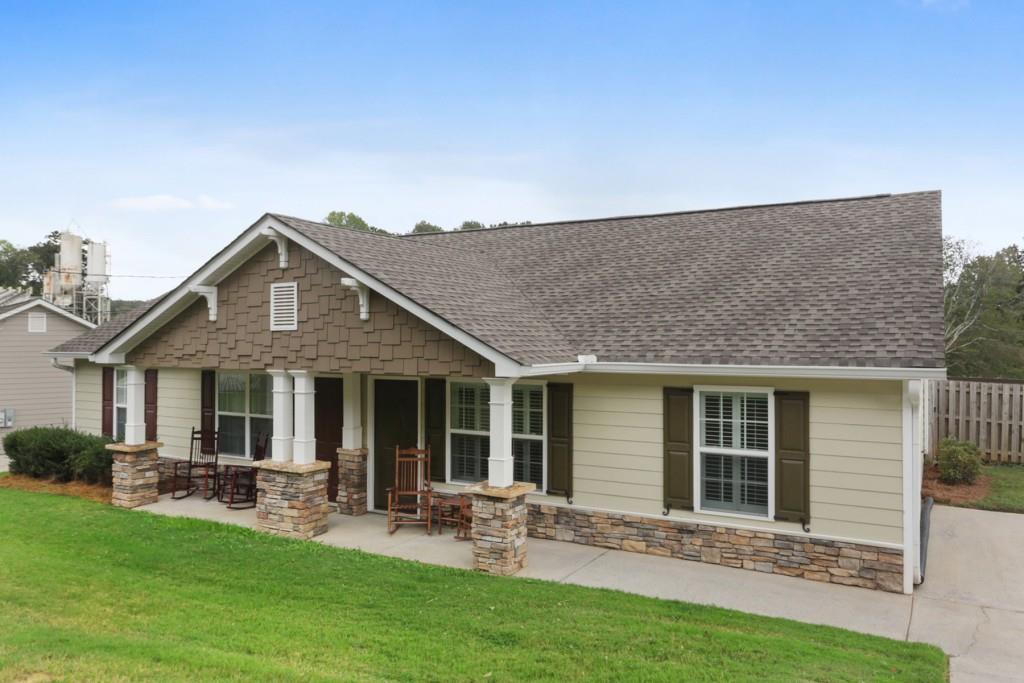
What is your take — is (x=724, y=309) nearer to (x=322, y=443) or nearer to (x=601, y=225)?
(x=601, y=225)

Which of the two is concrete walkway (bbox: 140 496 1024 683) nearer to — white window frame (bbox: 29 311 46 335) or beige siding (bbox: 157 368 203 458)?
beige siding (bbox: 157 368 203 458)

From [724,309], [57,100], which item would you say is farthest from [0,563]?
[57,100]

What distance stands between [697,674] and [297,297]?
6.83m

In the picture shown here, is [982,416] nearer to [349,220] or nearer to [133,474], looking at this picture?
[133,474]

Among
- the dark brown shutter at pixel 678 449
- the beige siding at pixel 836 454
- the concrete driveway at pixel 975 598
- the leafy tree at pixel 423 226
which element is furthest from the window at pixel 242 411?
the leafy tree at pixel 423 226

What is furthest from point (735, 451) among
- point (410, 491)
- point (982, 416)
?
point (982, 416)

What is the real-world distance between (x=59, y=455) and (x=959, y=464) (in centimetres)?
1690

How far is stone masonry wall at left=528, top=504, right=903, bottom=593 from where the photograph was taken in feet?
23.7

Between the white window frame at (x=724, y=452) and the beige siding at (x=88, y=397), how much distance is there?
1247cm

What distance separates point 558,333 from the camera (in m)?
9.36

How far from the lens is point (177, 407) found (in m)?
12.9

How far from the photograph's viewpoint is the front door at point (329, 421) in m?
10.9

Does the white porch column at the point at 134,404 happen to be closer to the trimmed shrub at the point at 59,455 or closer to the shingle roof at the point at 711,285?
the trimmed shrub at the point at 59,455

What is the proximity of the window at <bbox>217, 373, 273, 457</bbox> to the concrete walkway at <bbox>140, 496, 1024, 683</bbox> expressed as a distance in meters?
Result: 2.17
